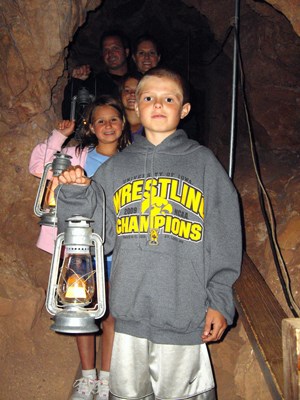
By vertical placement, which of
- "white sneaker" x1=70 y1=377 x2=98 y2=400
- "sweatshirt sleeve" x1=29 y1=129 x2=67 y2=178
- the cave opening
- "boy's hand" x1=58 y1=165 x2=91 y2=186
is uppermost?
the cave opening

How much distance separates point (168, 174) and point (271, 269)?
5.26 feet

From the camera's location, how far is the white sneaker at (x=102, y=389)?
2.57 m

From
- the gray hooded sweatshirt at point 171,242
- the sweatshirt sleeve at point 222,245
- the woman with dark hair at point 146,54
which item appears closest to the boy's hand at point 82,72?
the woman with dark hair at point 146,54

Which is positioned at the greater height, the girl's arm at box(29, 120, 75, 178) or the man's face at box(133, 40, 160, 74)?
the man's face at box(133, 40, 160, 74)

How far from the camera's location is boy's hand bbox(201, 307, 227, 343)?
1808 mm

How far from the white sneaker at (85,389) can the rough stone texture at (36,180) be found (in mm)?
480

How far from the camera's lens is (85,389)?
2625 millimetres

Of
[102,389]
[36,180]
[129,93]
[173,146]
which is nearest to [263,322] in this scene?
[173,146]

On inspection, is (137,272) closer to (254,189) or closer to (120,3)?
(254,189)

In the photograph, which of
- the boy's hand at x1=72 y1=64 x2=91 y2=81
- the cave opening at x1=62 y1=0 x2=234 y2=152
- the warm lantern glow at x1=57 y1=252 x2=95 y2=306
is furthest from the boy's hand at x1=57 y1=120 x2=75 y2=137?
the cave opening at x1=62 y1=0 x2=234 y2=152

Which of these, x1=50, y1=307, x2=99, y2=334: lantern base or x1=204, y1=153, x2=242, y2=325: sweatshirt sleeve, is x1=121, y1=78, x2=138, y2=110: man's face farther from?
x1=50, y1=307, x2=99, y2=334: lantern base

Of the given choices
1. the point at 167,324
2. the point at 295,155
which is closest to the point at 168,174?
the point at 167,324

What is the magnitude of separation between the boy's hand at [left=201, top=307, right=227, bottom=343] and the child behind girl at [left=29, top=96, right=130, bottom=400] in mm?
1039

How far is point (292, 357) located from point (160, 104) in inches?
54.9
